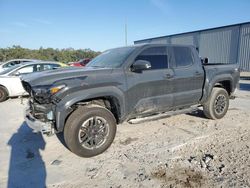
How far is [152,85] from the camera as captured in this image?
475 centimetres

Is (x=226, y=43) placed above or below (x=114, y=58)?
above

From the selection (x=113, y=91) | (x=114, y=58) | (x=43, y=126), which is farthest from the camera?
(x=114, y=58)

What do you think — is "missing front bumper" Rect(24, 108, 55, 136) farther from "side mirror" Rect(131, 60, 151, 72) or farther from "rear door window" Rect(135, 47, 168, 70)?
"rear door window" Rect(135, 47, 168, 70)

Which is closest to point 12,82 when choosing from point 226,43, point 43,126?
point 43,126

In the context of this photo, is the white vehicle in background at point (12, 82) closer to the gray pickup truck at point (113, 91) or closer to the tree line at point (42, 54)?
the gray pickup truck at point (113, 91)

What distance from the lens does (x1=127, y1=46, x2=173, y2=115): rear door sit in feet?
14.9

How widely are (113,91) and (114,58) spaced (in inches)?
39.4

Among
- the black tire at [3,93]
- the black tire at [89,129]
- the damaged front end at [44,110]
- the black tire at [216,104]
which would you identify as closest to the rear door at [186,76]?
the black tire at [216,104]

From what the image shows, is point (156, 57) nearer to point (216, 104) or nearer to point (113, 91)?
point (113, 91)

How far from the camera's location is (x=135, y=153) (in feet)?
13.9

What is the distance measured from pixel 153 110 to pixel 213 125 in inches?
72.0

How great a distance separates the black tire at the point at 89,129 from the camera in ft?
12.8

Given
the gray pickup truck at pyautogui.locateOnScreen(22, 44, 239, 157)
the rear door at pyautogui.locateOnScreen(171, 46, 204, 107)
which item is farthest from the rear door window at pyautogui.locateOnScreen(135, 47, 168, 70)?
the rear door at pyautogui.locateOnScreen(171, 46, 204, 107)

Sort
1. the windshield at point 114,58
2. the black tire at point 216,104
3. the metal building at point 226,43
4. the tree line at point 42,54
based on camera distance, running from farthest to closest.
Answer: the tree line at point 42,54 → the metal building at point 226,43 → the black tire at point 216,104 → the windshield at point 114,58
